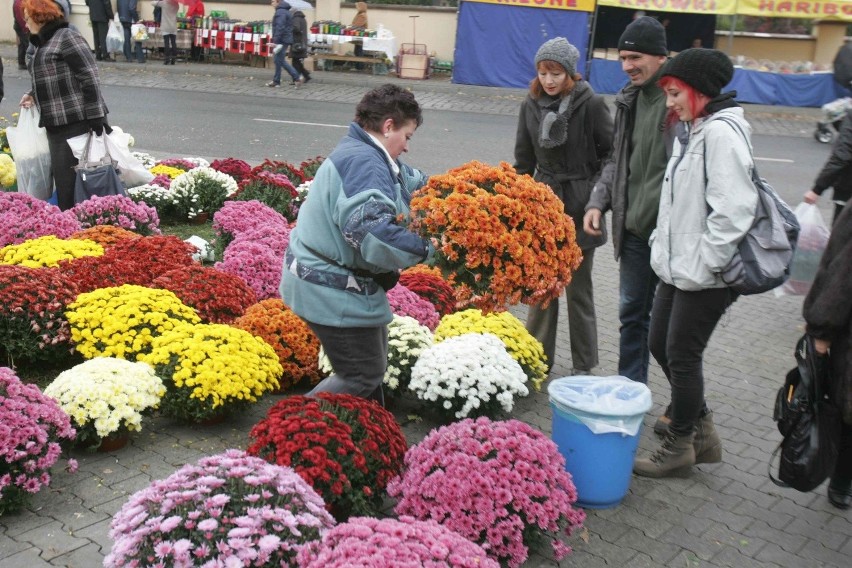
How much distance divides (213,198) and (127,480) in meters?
4.96

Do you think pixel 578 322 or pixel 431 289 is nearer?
pixel 578 322

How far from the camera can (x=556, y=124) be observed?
5.69 meters

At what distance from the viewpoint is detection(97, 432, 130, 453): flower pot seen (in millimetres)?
4645

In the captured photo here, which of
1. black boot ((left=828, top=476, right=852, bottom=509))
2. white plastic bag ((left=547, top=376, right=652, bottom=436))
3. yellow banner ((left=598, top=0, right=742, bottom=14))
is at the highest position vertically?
yellow banner ((left=598, top=0, right=742, bottom=14))

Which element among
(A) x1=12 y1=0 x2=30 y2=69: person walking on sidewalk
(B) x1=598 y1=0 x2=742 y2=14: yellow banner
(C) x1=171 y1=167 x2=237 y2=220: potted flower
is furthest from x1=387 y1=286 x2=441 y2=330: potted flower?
(B) x1=598 y1=0 x2=742 y2=14: yellow banner

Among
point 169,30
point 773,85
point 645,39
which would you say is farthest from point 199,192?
point 773,85

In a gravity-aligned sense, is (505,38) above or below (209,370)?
above

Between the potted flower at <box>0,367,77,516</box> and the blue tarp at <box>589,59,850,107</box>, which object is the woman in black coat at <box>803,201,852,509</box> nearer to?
the potted flower at <box>0,367,77,516</box>

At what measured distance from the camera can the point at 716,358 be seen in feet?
22.5

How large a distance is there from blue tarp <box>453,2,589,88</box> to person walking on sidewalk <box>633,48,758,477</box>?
17625mm

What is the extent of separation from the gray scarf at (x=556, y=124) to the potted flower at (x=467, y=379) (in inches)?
52.8

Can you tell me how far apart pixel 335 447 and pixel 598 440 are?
1282 mm

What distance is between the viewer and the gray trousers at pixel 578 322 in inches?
238

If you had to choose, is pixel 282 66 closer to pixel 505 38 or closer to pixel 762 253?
pixel 505 38
